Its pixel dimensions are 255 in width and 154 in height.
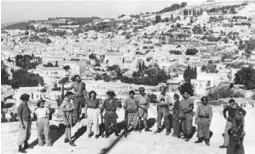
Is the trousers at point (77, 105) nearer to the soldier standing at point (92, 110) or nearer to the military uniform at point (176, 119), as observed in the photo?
the soldier standing at point (92, 110)

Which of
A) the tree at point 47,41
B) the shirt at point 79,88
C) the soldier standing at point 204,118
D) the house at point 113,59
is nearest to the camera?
the soldier standing at point 204,118

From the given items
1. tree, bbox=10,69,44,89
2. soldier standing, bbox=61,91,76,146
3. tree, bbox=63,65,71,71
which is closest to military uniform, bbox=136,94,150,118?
soldier standing, bbox=61,91,76,146

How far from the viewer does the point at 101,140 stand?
29.8 feet

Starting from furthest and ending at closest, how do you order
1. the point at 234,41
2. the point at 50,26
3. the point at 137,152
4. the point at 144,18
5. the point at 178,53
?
A: the point at 50,26 → the point at 144,18 → the point at 234,41 → the point at 178,53 → the point at 137,152

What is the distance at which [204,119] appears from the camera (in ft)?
29.1

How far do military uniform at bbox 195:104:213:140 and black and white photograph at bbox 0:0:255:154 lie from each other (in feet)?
0.07

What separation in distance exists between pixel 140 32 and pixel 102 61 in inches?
1546

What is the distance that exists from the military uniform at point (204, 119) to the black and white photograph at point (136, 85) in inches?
0.9

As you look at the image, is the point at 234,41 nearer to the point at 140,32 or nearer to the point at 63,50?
the point at 140,32

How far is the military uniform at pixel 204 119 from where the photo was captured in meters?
8.84

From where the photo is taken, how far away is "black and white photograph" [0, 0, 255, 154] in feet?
28.3

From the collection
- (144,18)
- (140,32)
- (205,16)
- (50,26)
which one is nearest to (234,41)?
(205,16)

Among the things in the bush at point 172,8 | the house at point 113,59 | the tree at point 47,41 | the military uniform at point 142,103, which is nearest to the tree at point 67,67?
the house at point 113,59

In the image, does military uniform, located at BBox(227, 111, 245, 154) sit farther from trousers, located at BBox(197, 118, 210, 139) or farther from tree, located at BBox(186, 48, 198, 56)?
tree, located at BBox(186, 48, 198, 56)
